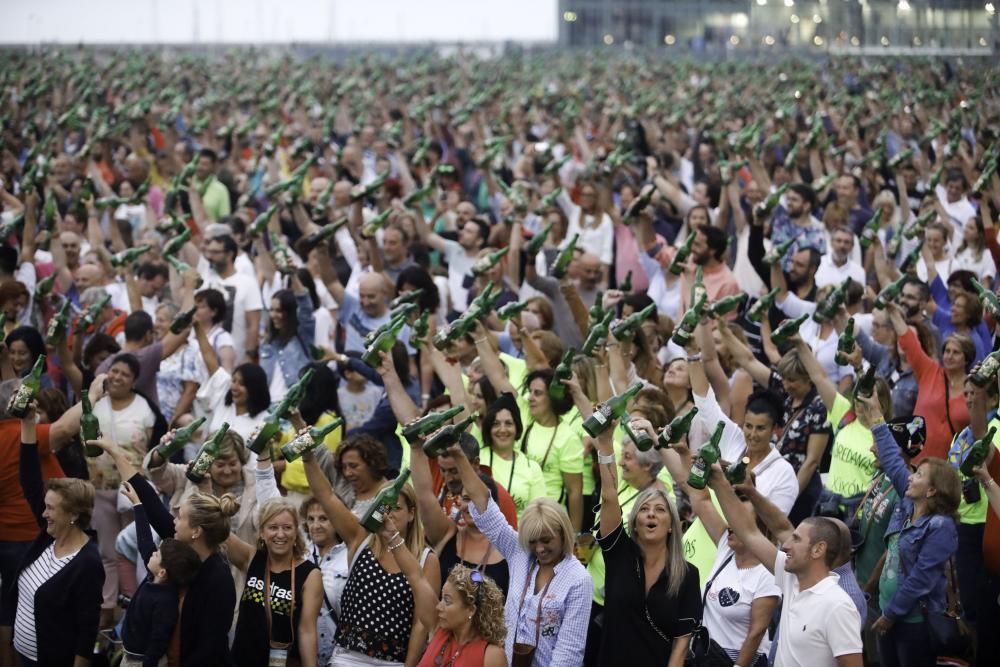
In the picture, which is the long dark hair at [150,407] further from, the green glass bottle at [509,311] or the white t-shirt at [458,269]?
the white t-shirt at [458,269]

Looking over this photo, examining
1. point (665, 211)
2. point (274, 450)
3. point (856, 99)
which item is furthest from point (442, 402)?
point (856, 99)

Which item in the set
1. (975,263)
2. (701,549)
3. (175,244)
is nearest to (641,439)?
(701,549)

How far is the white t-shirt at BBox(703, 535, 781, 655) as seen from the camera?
5.59 metres

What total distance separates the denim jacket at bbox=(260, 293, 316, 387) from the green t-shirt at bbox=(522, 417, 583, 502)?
195 cm

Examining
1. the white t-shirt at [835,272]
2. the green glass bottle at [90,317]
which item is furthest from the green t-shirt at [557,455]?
the white t-shirt at [835,272]

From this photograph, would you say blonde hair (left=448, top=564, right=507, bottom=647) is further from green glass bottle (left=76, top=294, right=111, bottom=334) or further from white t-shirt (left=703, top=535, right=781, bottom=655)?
green glass bottle (left=76, top=294, right=111, bottom=334)

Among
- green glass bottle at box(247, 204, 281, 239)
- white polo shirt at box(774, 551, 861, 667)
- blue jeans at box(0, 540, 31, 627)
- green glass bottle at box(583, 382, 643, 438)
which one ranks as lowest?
blue jeans at box(0, 540, 31, 627)

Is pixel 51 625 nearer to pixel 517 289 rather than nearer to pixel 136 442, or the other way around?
pixel 136 442

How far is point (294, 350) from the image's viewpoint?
28.6 feet

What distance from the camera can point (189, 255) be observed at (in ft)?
35.5

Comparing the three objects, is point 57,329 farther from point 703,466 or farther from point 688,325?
point 703,466

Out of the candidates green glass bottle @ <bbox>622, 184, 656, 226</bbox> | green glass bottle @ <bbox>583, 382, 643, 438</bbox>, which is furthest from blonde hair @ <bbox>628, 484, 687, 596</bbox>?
green glass bottle @ <bbox>622, 184, 656, 226</bbox>

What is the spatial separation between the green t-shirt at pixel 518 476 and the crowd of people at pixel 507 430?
0.03 meters

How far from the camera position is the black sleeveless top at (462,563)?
5.91 metres
